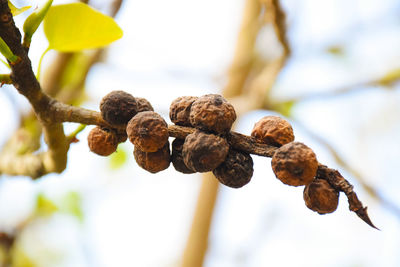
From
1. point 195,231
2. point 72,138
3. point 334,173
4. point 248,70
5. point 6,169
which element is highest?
point 334,173

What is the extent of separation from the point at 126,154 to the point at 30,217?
23.0 inches

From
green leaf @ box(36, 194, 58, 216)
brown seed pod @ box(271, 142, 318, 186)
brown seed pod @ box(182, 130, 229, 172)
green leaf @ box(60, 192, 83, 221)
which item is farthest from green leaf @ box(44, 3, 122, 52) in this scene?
green leaf @ box(60, 192, 83, 221)

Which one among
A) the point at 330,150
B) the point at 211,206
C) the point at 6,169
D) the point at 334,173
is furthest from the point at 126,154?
the point at 334,173

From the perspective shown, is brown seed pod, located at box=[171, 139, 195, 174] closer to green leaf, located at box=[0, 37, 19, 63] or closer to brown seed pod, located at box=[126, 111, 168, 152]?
brown seed pod, located at box=[126, 111, 168, 152]

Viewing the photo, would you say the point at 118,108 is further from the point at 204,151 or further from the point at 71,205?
the point at 71,205

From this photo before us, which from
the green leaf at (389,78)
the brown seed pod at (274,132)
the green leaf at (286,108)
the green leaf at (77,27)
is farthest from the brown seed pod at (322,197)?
the green leaf at (389,78)

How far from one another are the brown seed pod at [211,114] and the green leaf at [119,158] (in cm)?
138

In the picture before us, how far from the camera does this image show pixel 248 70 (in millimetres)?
2449

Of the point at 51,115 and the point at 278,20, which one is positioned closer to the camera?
the point at 51,115

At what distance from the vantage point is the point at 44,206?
209 cm

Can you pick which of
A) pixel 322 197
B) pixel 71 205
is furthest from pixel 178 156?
pixel 71 205

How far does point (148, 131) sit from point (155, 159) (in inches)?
3.4

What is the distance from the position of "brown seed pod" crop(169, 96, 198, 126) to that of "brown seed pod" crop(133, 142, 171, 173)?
54 mm

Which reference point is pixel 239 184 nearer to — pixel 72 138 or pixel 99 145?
pixel 99 145
